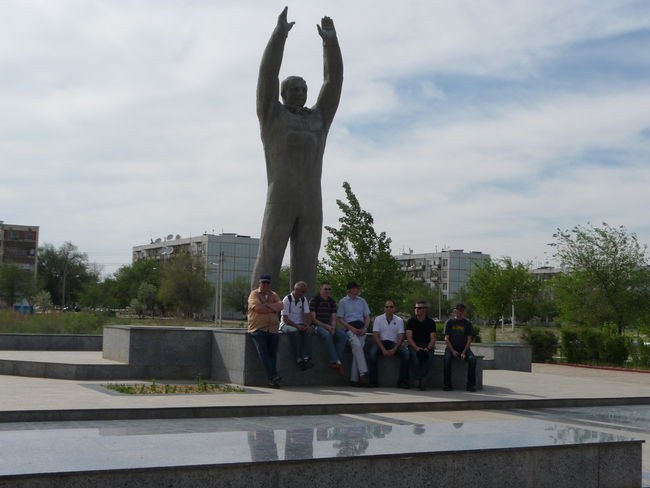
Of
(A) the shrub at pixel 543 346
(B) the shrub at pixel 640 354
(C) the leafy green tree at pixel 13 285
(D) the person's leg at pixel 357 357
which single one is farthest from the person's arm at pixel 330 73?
(C) the leafy green tree at pixel 13 285

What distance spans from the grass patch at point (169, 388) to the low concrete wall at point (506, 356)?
9.02 meters

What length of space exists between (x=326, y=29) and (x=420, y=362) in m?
5.54

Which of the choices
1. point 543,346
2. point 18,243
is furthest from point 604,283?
point 18,243

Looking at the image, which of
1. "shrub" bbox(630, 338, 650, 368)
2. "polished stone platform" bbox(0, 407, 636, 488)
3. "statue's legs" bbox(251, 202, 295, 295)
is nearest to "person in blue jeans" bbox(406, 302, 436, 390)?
"statue's legs" bbox(251, 202, 295, 295)

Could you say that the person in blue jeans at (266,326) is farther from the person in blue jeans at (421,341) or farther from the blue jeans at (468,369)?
the blue jeans at (468,369)

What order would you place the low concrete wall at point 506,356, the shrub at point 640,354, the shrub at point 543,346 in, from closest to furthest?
the low concrete wall at point 506,356 < the shrub at point 640,354 < the shrub at point 543,346

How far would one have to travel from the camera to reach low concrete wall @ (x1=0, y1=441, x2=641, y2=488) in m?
4.66

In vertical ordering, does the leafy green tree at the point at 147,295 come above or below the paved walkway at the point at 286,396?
above

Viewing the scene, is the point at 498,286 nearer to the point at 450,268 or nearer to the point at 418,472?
the point at 418,472

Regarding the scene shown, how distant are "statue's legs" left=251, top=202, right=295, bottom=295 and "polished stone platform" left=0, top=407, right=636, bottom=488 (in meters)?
6.71

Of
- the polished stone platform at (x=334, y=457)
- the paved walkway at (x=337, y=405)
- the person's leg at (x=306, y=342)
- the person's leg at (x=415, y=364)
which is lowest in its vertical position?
the paved walkway at (x=337, y=405)

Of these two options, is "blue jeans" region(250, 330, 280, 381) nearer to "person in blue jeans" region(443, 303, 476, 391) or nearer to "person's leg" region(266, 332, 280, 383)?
"person's leg" region(266, 332, 280, 383)

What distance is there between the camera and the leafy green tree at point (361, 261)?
32.4 meters

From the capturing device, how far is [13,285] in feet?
257
